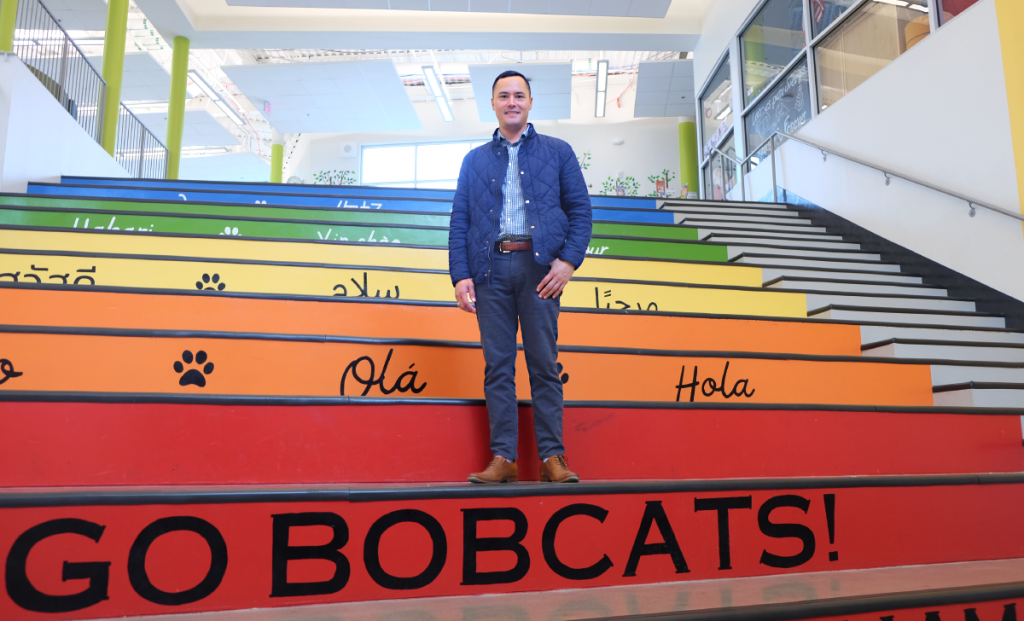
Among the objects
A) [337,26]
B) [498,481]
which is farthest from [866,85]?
[337,26]

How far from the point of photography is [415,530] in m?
1.15

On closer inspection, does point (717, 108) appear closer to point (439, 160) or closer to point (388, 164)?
point (439, 160)

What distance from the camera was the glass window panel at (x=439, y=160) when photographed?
12180 mm

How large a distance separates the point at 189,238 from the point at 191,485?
1.51 meters

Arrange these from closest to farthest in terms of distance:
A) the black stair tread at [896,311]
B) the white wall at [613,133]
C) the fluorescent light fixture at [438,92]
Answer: the black stair tread at [896,311] → the fluorescent light fixture at [438,92] → the white wall at [613,133]

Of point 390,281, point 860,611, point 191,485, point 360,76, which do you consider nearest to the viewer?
point 860,611

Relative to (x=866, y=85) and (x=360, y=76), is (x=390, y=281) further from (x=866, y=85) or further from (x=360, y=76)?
(x=360, y=76)

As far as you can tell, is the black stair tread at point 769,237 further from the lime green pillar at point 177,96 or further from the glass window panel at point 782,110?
the lime green pillar at point 177,96

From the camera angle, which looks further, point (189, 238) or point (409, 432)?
point (189, 238)

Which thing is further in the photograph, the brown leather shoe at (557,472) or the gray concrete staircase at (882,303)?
the gray concrete staircase at (882,303)

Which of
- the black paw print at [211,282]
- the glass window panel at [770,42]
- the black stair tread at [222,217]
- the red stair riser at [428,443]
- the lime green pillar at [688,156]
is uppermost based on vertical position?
the lime green pillar at [688,156]

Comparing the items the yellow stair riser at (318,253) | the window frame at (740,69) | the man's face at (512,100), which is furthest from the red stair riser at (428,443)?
the window frame at (740,69)

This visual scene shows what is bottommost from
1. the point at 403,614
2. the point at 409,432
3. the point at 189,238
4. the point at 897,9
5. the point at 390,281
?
the point at 403,614

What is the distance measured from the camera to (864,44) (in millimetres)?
4211
